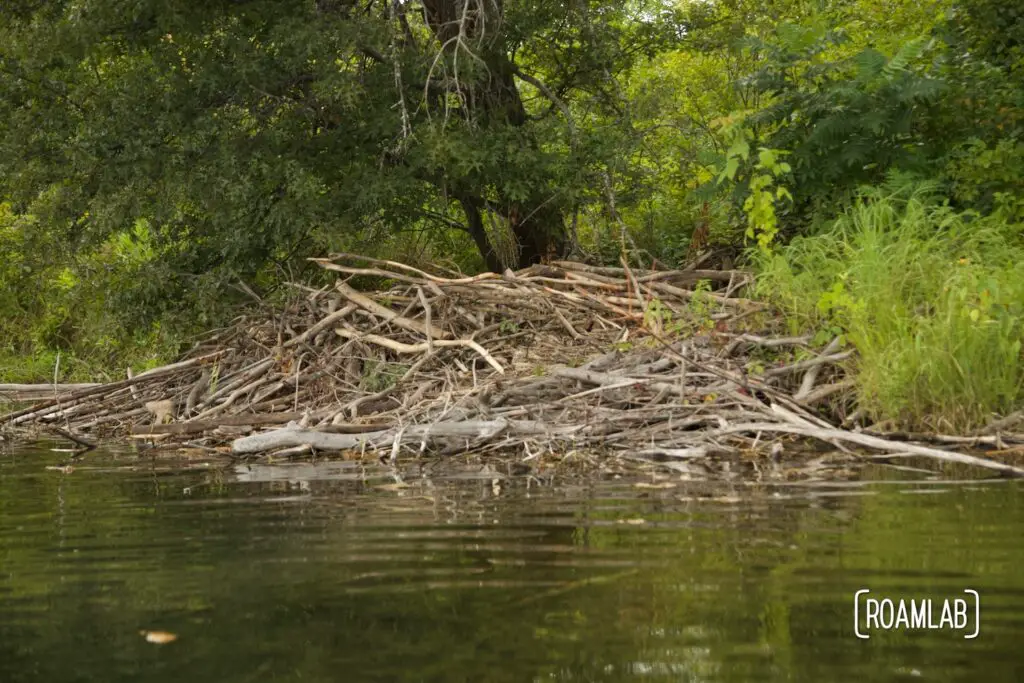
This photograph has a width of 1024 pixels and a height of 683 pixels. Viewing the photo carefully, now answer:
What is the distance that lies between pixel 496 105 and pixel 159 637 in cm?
932

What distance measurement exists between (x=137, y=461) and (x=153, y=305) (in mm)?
4141

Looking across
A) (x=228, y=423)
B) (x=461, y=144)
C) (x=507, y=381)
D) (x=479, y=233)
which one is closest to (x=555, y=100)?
(x=461, y=144)

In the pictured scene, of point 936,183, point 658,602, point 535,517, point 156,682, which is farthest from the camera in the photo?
point 936,183

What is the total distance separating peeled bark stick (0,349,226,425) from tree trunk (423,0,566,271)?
3.16 meters

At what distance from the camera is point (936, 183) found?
895 cm

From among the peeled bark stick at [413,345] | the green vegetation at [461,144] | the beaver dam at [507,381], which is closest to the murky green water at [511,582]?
the beaver dam at [507,381]

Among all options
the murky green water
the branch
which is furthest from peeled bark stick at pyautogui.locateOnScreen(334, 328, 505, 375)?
the branch

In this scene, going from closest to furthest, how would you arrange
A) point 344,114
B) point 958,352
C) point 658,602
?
point 658,602
point 958,352
point 344,114

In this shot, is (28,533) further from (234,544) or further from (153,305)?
(153,305)

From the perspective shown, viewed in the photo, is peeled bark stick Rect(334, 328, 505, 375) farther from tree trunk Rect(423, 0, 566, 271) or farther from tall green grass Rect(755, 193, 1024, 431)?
tree trunk Rect(423, 0, 566, 271)

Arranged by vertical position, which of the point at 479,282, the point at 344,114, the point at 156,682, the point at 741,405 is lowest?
the point at 156,682

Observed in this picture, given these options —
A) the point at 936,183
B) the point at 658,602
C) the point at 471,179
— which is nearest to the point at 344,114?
the point at 471,179

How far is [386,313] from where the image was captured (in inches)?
382

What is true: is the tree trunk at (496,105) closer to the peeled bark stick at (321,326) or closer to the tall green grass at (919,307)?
the peeled bark stick at (321,326)
